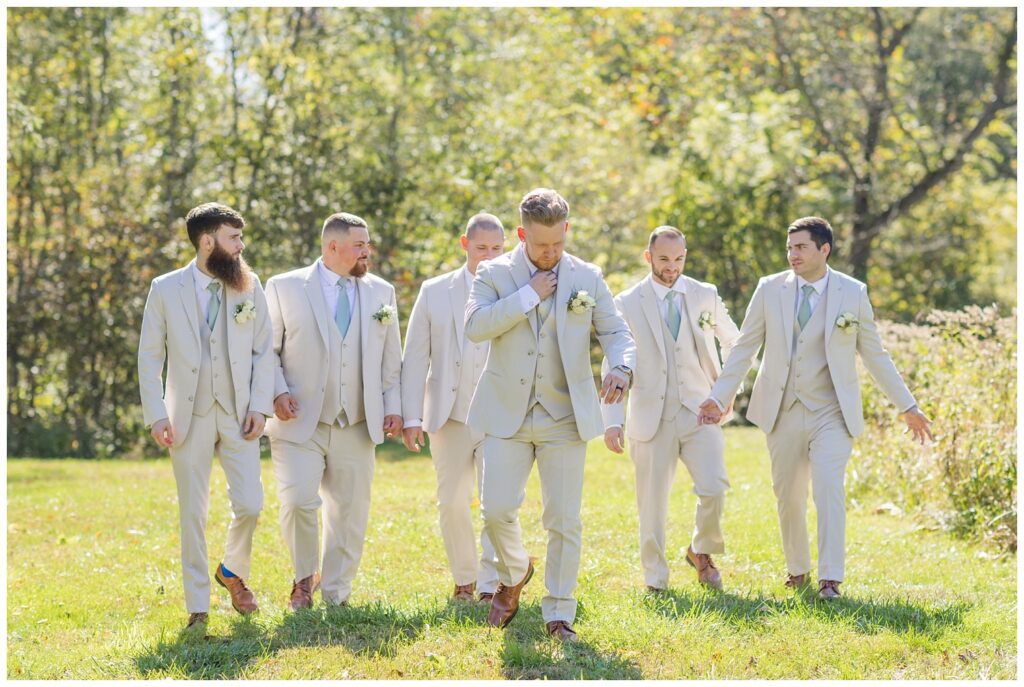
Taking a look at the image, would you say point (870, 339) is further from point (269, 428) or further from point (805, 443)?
point (269, 428)

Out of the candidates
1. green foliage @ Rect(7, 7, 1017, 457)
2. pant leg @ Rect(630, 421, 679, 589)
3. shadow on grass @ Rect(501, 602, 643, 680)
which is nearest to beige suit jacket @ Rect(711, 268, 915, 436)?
pant leg @ Rect(630, 421, 679, 589)

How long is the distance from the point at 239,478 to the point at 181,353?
80 centimetres

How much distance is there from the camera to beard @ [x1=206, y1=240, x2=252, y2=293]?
7.14 meters

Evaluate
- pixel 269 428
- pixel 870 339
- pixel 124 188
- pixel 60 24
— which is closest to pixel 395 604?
A: pixel 269 428

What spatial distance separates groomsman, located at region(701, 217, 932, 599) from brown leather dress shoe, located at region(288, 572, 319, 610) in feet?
8.53

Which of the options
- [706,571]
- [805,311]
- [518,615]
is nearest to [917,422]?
[805,311]

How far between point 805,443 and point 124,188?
481 inches

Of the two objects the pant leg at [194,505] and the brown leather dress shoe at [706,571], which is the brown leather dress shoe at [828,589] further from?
the pant leg at [194,505]

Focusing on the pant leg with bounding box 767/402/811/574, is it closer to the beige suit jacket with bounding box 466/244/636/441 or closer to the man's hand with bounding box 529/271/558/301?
the beige suit jacket with bounding box 466/244/636/441

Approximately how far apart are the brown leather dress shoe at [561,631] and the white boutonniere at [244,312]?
2.45 m

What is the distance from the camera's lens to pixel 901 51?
73.9 feet

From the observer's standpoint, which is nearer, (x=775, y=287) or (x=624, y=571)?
(x=775, y=287)

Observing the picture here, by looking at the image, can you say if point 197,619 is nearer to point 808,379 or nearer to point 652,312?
point 652,312

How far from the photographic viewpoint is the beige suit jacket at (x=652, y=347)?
312 inches
